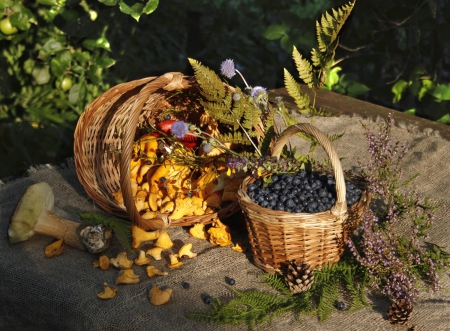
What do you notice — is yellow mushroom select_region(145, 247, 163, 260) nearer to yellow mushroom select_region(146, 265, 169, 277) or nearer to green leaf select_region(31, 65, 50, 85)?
yellow mushroom select_region(146, 265, 169, 277)

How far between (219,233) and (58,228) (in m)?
0.58

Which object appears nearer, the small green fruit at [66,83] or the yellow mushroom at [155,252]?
the yellow mushroom at [155,252]

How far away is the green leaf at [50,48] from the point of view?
3.22m

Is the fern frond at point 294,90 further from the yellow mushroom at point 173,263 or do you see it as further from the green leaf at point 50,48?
the green leaf at point 50,48

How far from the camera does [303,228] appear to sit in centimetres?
189

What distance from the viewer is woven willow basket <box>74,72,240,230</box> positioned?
2.23 m

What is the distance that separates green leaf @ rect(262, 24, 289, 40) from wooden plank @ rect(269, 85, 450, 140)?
36 cm

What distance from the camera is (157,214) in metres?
2.19

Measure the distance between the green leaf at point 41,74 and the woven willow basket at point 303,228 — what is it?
169 centimetres

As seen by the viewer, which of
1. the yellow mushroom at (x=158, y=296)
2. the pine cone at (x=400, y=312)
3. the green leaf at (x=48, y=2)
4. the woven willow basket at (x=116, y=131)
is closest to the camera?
the pine cone at (x=400, y=312)

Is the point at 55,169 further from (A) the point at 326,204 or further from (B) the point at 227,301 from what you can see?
(A) the point at 326,204

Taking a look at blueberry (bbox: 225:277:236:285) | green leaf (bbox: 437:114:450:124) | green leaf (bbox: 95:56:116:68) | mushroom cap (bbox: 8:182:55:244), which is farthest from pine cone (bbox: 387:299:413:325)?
green leaf (bbox: 95:56:116:68)

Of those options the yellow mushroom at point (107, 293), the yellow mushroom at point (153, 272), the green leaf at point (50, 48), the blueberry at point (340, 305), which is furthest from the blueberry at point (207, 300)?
the green leaf at point (50, 48)

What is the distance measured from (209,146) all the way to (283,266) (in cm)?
47
